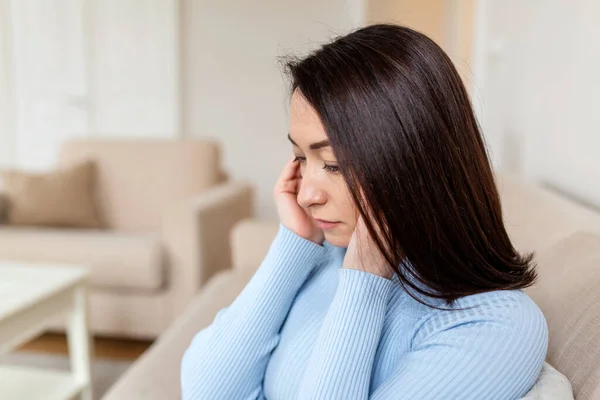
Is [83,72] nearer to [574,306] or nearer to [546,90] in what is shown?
[546,90]

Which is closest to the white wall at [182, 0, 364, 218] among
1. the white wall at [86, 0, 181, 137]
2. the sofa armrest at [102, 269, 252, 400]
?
the white wall at [86, 0, 181, 137]

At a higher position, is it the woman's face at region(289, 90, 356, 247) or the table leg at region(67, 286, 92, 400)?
the woman's face at region(289, 90, 356, 247)

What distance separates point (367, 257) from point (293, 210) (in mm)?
325

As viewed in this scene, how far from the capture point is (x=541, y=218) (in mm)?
1342

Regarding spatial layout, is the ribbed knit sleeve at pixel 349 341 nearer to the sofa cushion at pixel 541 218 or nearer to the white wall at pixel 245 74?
the sofa cushion at pixel 541 218

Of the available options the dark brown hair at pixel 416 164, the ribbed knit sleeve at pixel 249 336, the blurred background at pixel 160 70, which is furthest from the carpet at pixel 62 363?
the blurred background at pixel 160 70

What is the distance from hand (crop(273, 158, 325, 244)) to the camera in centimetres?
112

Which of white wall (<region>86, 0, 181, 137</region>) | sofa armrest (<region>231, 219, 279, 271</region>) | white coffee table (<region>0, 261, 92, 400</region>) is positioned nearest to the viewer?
white coffee table (<region>0, 261, 92, 400</region>)

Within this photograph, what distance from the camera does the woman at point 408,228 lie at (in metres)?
0.74

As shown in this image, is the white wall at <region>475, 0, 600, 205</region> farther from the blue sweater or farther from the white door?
the white door

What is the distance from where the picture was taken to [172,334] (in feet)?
4.70

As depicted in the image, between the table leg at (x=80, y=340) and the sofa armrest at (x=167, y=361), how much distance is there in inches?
19.3

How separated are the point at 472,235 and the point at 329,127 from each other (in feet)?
0.72

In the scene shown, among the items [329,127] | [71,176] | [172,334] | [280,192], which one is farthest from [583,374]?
[71,176]
